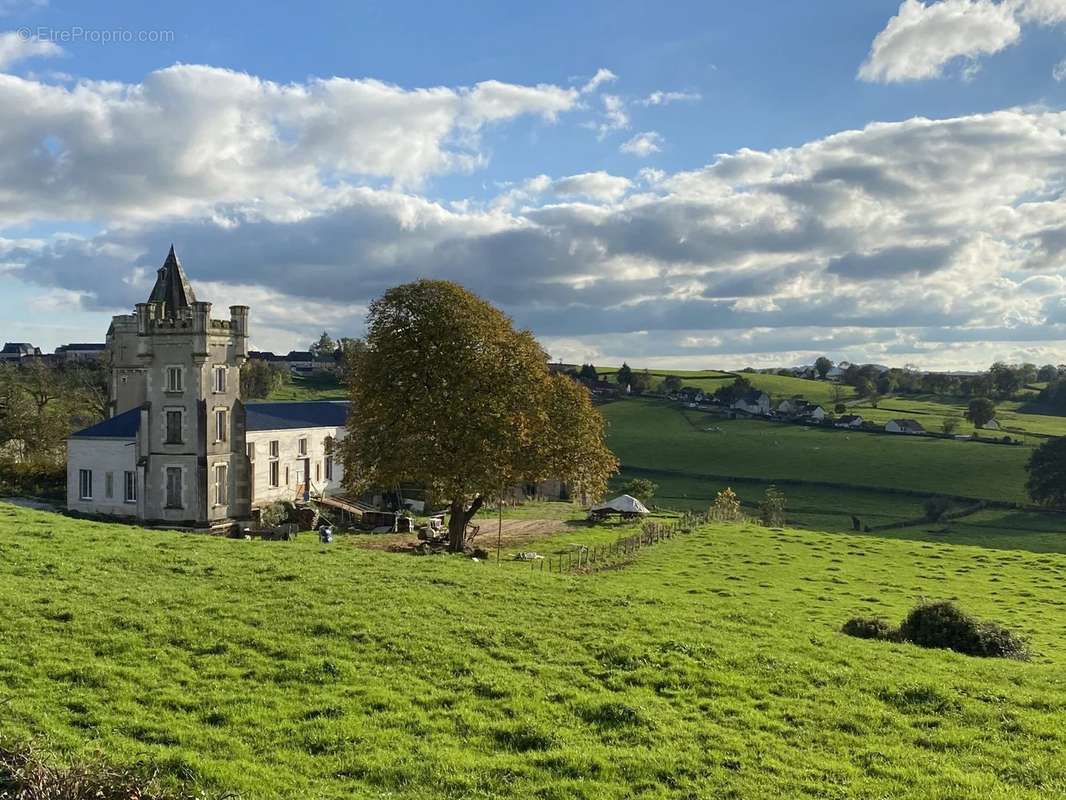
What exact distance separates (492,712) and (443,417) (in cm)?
3039

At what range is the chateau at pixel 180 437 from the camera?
51750mm

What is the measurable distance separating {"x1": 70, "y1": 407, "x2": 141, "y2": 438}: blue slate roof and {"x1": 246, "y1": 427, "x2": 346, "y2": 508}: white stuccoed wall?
7.48 m

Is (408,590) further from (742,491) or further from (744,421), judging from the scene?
(744,421)

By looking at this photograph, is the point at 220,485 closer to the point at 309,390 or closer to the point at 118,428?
the point at 118,428

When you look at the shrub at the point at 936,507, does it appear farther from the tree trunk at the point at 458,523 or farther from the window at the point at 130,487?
the window at the point at 130,487

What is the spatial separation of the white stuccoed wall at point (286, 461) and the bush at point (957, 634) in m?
40.9

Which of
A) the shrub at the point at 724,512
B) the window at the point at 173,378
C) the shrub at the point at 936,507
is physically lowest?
the shrub at the point at 936,507

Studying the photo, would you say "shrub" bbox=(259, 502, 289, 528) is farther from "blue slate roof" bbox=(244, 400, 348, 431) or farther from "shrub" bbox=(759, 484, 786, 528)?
"shrub" bbox=(759, 484, 786, 528)

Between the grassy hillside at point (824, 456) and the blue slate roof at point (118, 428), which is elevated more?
the blue slate roof at point (118, 428)

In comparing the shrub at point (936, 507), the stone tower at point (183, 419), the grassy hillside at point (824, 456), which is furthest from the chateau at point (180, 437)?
the grassy hillside at point (824, 456)

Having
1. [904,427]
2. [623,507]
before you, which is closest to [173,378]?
[623,507]

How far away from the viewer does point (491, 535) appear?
180 feet

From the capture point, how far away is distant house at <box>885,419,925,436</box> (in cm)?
16162

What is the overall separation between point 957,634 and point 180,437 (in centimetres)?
4559
